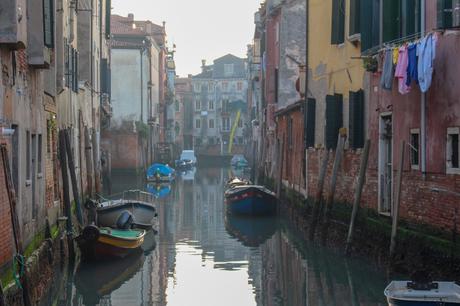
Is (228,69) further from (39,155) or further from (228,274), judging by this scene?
(39,155)

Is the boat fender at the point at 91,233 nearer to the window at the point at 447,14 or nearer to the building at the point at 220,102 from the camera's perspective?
the window at the point at 447,14

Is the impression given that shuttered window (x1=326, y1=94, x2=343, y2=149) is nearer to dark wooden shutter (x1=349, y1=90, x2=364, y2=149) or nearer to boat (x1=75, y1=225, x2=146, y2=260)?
dark wooden shutter (x1=349, y1=90, x2=364, y2=149)

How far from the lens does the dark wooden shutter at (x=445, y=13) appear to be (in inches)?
449

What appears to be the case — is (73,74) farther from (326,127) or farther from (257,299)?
(257,299)

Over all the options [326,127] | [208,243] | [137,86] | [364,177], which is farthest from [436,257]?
[137,86]

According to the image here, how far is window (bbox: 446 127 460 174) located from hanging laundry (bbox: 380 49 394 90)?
1.96 metres

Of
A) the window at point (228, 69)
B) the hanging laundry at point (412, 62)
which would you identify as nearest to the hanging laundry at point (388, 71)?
the hanging laundry at point (412, 62)

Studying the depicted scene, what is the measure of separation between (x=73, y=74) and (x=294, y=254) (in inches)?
272

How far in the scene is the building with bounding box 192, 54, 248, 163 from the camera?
90.8 metres

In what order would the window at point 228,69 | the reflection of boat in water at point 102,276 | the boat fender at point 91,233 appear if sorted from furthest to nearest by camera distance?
the window at point 228,69
the boat fender at point 91,233
the reflection of boat in water at point 102,276

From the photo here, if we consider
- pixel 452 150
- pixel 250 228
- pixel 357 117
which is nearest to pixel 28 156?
pixel 452 150

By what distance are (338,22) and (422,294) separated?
10100 millimetres

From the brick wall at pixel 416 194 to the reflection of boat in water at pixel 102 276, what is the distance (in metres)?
4.23

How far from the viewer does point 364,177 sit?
1529cm
